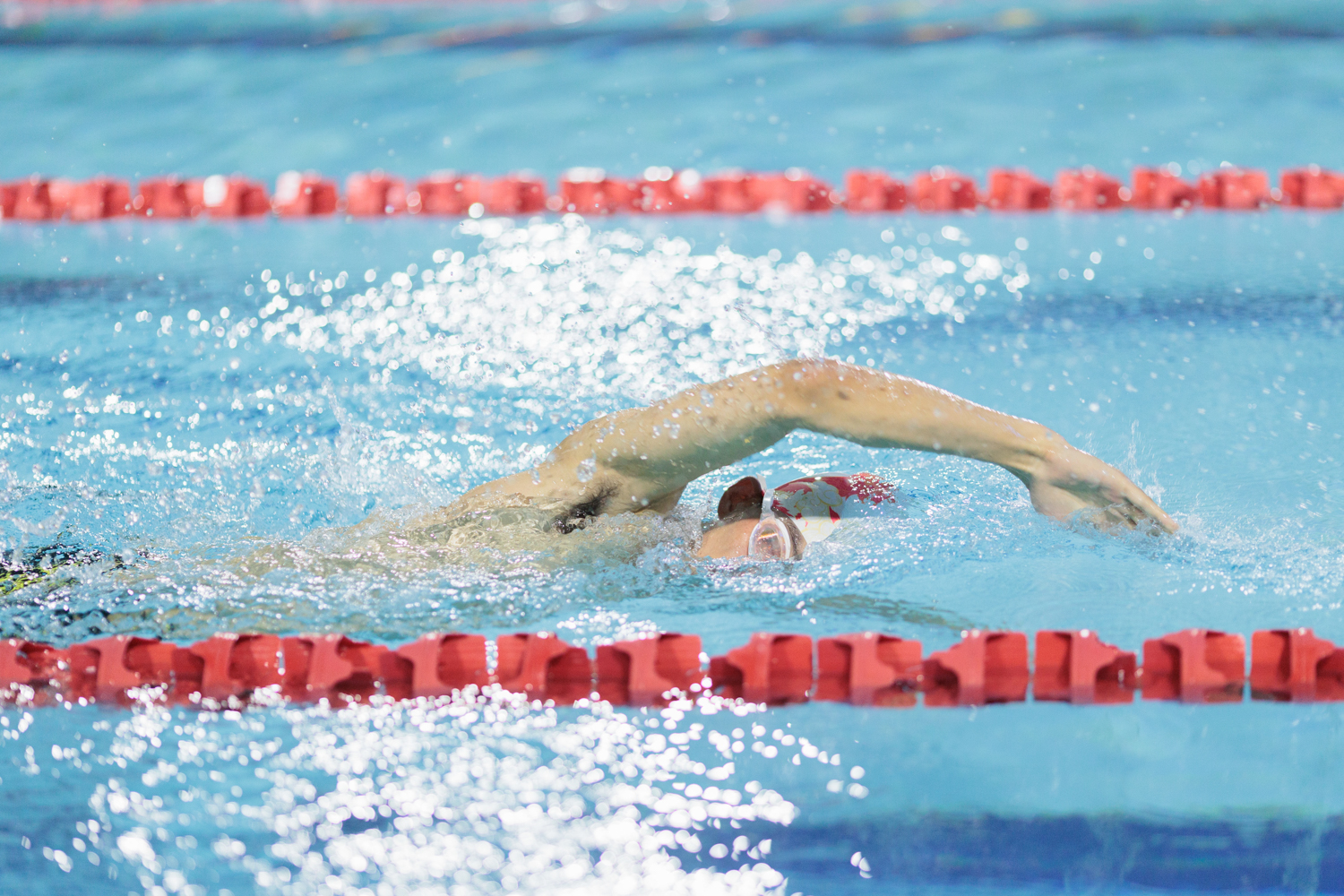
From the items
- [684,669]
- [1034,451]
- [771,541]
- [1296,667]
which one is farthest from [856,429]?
[1296,667]

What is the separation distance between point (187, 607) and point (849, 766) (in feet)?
3.94

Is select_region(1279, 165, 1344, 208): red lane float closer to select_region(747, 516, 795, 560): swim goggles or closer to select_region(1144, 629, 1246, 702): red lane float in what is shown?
select_region(1144, 629, 1246, 702): red lane float

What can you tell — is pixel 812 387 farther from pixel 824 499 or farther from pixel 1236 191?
pixel 1236 191

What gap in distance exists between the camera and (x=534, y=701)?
2.12 m

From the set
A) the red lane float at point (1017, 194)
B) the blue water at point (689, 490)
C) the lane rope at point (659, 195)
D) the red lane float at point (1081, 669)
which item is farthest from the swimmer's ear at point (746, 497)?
the red lane float at point (1017, 194)

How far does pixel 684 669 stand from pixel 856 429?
0.51 meters

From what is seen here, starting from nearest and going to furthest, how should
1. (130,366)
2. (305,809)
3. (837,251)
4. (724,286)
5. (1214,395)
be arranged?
(305,809), (1214,395), (130,366), (724,286), (837,251)

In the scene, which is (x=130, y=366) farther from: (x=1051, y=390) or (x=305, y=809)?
(x=1051, y=390)

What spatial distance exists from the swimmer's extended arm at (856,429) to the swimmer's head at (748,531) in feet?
0.65

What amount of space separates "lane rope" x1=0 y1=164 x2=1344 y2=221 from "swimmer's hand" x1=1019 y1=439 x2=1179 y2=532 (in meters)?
3.10

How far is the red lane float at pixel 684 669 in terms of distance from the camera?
2.09 meters

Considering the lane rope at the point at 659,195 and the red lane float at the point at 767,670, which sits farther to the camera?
the lane rope at the point at 659,195

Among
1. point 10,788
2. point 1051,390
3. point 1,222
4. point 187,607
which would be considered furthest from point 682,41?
point 10,788

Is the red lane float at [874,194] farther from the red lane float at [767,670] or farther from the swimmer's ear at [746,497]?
the red lane float at [767,670]
